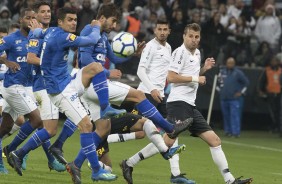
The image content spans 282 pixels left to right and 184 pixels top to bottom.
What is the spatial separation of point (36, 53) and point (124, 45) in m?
1.38

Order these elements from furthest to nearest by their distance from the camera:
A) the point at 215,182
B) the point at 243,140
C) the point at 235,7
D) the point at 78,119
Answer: the point at 235,7 < the point at 243,140 < the point at 215,182 < the point at 78,119

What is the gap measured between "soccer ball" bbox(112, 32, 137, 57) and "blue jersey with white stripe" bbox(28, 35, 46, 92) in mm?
1180

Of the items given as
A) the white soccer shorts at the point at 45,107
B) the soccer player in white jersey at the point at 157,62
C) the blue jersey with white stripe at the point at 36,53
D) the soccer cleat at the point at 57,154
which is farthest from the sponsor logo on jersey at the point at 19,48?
the soccer player in white jersey at the point at 157,62

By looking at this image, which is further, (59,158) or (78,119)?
(59,158)

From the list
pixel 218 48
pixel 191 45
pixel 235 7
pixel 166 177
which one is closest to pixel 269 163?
pixel 166 177

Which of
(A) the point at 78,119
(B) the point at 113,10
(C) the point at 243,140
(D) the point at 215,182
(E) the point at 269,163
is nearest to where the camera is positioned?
(A) the point at 78,119

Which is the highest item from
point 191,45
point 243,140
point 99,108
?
point 191,45

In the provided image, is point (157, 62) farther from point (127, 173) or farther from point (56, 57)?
point (56, 57)

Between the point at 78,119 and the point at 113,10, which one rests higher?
the point at 113,10

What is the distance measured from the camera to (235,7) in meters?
27.8

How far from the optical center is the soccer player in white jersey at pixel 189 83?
13148mm

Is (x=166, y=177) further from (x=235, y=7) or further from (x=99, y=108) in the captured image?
(x=235, y=7)

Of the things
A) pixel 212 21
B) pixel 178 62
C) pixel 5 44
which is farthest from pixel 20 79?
pixel 212 21

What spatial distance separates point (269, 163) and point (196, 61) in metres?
5.18
